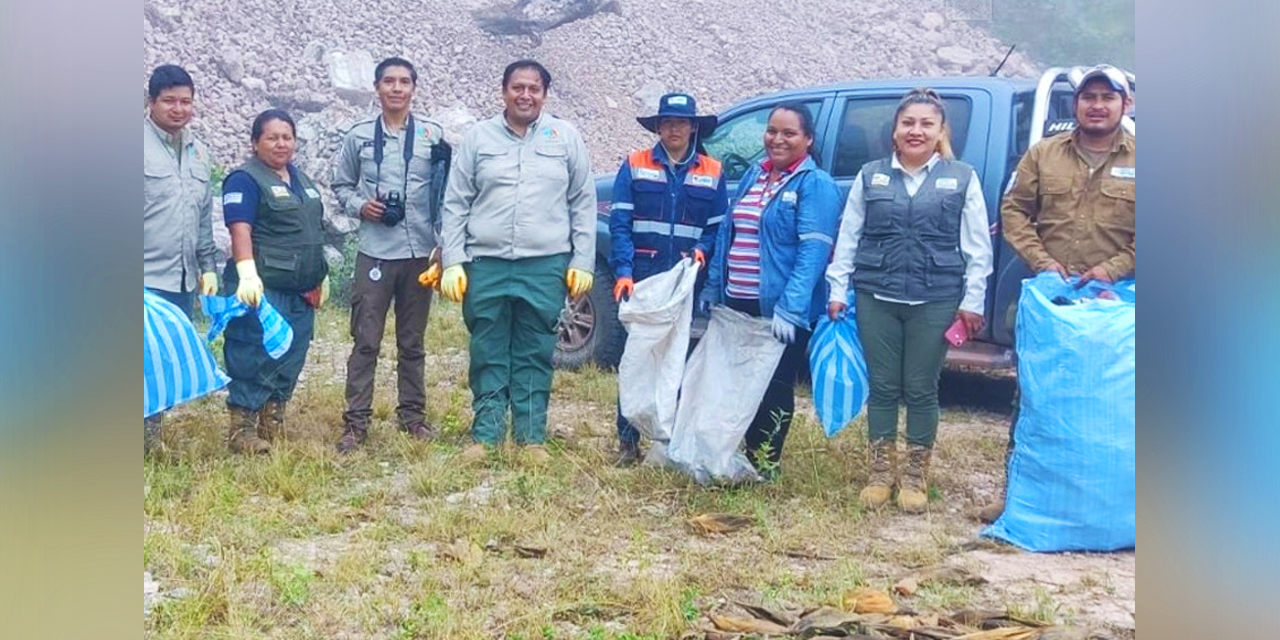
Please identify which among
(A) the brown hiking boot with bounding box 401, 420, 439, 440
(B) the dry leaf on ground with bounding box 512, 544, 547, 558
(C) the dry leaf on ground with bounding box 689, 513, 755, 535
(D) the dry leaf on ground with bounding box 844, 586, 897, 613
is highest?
(A) the brown hiking boot with bounding box 401, 420, 439, 440

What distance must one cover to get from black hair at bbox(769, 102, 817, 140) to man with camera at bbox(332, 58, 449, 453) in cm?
122

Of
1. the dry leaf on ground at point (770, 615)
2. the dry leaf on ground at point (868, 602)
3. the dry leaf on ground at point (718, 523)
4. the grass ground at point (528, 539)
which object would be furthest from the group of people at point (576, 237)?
the dry leaf on ground at point (770, 615)

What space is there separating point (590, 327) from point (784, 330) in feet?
2.83

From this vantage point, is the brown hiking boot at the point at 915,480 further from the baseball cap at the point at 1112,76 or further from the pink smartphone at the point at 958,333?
the baseball cap at the point at 1112,76

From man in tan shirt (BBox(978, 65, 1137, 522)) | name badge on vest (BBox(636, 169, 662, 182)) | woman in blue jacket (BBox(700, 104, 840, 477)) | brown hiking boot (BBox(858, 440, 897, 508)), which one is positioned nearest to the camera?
man in tan shirt (BBox(978, 65, 1137, 522))

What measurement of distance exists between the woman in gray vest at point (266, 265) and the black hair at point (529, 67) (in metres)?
0.76

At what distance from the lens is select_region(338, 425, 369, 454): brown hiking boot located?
4.65 m

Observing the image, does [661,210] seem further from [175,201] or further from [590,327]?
[175,201]

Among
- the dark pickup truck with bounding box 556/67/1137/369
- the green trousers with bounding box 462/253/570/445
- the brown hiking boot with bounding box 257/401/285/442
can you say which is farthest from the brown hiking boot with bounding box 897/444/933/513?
the brown hiking boot with bounding box 257/401/285/442

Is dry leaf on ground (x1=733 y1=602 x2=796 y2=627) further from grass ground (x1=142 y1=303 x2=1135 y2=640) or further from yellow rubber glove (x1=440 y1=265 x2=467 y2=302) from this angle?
yellow rubber glove (x1=440 y1=265 x2=467 y2=302)

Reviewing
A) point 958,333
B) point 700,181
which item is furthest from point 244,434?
point 958,333
